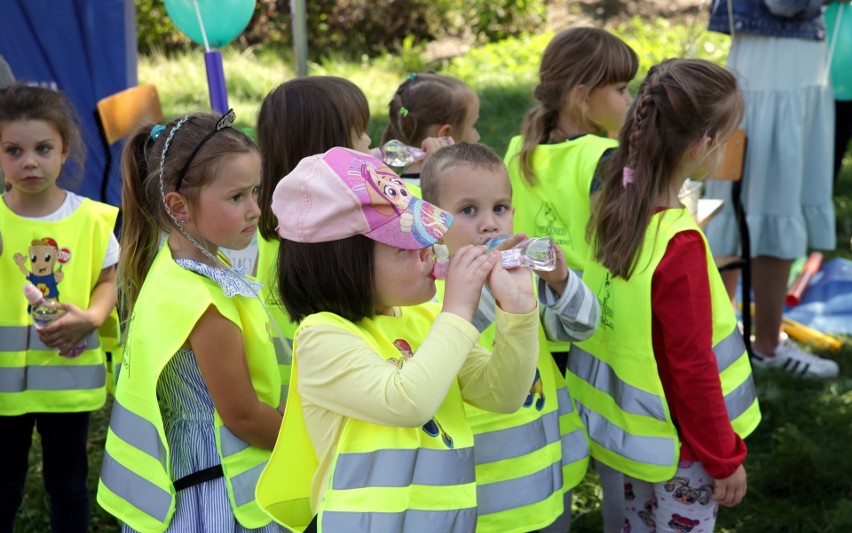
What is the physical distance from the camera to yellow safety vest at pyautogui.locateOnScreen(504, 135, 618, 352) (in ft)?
10.7

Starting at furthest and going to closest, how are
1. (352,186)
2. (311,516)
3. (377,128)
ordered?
(377,128) → (311,516) → (352,186)

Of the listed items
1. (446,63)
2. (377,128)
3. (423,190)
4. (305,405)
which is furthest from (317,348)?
(446,63)

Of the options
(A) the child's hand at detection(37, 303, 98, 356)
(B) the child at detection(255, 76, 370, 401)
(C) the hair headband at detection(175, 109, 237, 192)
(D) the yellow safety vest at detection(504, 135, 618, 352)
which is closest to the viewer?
(C) the hair headband at detection(175, 109, 237, 192)

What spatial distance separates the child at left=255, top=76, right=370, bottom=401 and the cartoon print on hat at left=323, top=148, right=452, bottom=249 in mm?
1008

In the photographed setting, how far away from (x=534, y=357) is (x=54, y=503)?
2054mm

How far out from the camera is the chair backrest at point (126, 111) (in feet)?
16.0

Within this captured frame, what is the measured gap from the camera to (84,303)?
10.7 ft

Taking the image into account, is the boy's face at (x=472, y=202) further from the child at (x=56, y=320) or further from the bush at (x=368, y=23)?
the bush at (x=368, y=23)

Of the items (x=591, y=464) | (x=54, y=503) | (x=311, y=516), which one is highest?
(x=311, y=516)

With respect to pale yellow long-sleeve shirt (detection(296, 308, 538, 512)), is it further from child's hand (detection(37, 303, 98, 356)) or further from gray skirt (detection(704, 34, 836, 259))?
gray skirt (detection(704, 34, 836, 259))

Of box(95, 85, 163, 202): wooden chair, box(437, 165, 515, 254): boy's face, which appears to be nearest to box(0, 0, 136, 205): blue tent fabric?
box(95, 85, 163, 202): wooden chair

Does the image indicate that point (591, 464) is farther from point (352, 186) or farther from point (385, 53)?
point (385, 53)

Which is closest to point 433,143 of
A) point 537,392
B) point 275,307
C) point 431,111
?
point 431,111

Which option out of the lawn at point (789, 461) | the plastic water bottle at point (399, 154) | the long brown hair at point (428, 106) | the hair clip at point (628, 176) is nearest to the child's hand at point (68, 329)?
the lawn at point (789, 461)
